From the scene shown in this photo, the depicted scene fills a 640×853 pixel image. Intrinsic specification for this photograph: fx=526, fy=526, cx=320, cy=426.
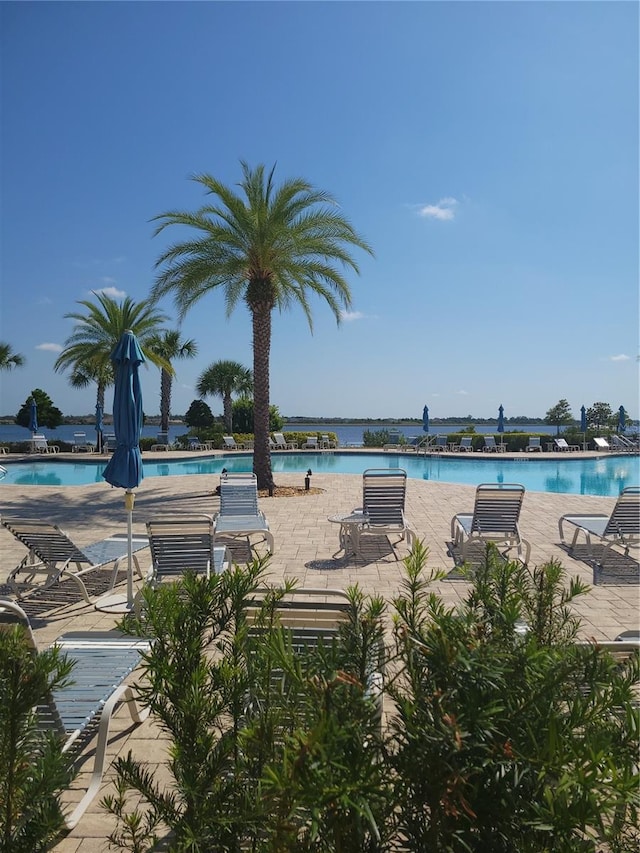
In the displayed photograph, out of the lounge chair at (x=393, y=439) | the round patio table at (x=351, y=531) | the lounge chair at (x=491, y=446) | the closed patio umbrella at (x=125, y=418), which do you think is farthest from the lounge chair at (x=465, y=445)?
the closed patio umbrella at (x=125, y=418)

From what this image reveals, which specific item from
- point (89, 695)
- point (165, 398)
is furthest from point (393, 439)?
point (89, 695)

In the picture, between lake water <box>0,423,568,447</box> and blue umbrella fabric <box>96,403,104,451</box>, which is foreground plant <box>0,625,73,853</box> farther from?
blue umbrella fabric <box>96,403,104,451</box>

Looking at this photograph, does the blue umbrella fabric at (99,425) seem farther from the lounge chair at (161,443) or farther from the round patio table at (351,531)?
the round patio table at (351,531)

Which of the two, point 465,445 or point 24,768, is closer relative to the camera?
point 24,768

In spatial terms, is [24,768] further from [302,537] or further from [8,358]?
[8,358]

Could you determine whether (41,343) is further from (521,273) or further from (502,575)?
(502,575)

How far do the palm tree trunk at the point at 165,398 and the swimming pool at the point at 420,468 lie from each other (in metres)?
7.09

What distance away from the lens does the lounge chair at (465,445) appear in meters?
27.0

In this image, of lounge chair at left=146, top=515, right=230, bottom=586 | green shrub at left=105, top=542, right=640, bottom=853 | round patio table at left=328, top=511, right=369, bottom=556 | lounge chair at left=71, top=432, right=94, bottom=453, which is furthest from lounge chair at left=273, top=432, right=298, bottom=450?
green shrub at left=105, top=542, right=640, bottom=853

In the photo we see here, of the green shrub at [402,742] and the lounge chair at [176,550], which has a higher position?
the green shrub at [402,742]

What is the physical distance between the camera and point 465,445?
27.1m

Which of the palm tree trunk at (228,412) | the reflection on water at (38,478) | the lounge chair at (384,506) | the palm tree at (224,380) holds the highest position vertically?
the palm tree at (224,380)

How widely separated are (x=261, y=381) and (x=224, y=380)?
80.2 ft

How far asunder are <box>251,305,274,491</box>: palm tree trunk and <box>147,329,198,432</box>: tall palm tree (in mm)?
14944
